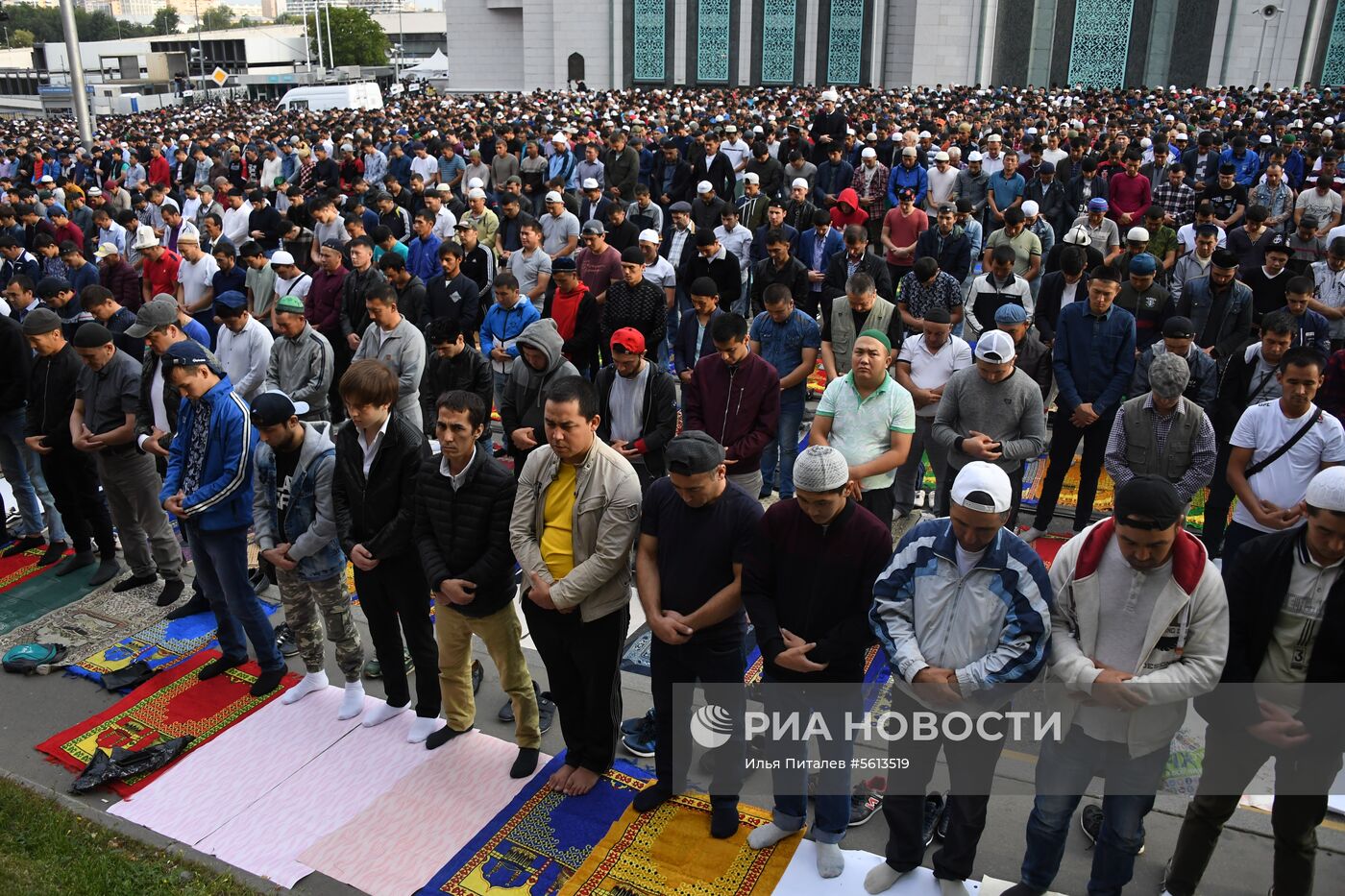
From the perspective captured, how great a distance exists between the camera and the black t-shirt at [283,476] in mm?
5188

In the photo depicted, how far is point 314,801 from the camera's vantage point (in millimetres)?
4887

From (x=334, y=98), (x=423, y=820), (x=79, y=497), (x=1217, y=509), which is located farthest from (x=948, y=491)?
(x=334, y=98)

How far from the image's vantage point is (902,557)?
3715 millimetres

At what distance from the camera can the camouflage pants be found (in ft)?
17.6

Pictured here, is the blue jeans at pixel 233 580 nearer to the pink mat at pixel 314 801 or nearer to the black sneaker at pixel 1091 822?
the pink mat at pixel 314 801

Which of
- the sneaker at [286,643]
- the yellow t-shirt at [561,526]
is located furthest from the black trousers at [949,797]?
the sneaker at [286,643]

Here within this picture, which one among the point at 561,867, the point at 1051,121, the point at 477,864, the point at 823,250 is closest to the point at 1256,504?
the point at 561,867

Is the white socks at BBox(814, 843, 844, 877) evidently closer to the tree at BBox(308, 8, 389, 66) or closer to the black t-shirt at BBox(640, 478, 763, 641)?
the black t-shirt at BBox(640, 478, 763, 641)

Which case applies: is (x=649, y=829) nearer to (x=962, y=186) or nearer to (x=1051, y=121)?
(x=962, y=186)

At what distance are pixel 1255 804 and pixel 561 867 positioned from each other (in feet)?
10.0

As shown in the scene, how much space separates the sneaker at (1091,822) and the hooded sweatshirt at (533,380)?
357cm

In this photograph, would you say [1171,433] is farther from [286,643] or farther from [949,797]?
[286,643]

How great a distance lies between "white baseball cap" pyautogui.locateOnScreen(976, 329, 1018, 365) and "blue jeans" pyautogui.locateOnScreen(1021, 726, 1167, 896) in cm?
267

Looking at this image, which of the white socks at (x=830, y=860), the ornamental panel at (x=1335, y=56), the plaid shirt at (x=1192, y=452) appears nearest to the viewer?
the white socks at (x=830, y=860)
